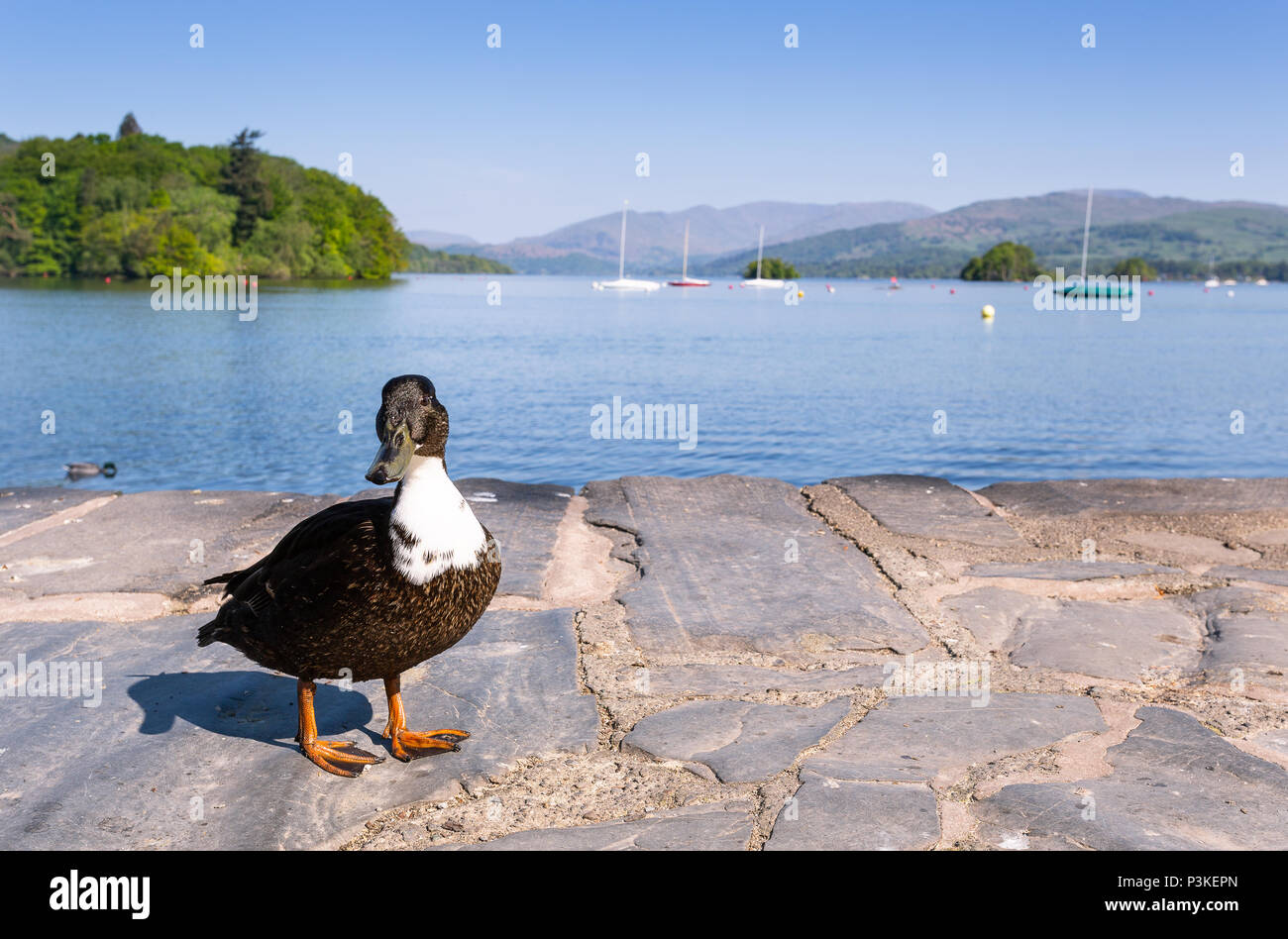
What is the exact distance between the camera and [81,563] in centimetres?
495

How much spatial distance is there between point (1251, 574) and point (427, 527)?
4455 millimetres

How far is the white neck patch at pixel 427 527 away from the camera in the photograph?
285 cm

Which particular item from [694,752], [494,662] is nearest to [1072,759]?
[694,752]

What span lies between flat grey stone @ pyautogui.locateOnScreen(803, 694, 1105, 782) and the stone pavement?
12mm

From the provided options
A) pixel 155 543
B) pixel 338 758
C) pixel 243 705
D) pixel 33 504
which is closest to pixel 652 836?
pixel 338 758

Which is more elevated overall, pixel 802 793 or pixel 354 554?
pixel 354 554

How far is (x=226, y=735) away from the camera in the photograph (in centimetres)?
318

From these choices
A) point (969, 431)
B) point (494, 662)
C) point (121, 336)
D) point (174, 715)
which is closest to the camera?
point (174, 715)

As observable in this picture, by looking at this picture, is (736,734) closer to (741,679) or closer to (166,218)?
(741,679)

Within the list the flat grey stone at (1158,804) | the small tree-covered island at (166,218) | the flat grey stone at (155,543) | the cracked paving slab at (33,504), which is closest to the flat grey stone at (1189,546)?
the flat grey stone at (1158,804)

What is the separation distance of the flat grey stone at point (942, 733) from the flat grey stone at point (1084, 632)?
43 centimetres

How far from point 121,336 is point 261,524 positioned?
36718 millimetres

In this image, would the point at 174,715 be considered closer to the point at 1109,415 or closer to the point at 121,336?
the point at 1109,415
